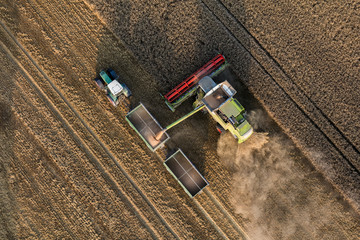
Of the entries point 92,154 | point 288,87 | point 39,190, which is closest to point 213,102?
point 288,87

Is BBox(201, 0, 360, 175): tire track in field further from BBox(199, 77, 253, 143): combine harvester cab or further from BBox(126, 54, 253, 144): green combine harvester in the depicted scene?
BBox(199, 77, 253, 143): combine harvester cab

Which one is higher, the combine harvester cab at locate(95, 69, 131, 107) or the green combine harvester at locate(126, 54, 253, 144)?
the combine harvester cab at locate(95, 69, 131, 107)

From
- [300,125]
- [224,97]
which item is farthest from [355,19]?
[224,97]

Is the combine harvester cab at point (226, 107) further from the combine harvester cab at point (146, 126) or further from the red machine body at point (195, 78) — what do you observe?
the combine harvester cab at point (146, 126)

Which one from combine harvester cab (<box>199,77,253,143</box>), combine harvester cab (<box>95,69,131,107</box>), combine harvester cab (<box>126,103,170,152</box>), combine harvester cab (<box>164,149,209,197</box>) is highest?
combine harvester cab (<box>95,69,131,107</box>)

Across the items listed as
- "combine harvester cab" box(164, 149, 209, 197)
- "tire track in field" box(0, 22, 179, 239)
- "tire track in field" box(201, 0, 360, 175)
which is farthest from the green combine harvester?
"tire track in field" box(0, 22, 179, 239)

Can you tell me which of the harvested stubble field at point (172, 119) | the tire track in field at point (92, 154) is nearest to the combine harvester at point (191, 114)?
the harvested stubble field at point (172, 119)
